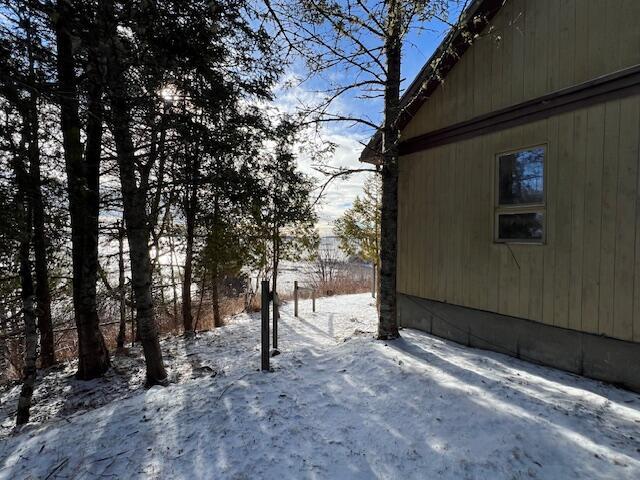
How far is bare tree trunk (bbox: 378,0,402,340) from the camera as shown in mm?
4773

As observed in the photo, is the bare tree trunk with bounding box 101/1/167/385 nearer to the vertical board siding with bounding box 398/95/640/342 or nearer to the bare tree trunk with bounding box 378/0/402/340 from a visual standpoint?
the bare tree trunk with bounding box 378/0/402/340

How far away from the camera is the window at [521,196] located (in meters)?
4.06

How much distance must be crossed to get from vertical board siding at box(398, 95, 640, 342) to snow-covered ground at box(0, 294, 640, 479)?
32.1 inches

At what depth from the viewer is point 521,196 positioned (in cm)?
423

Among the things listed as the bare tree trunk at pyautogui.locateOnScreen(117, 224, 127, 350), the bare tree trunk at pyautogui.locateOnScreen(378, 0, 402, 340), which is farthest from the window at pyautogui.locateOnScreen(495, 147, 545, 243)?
the bare tree trunk at pyautogui.locateOnScreen(117, 224, 127, 350)

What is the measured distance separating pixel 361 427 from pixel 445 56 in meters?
5.06

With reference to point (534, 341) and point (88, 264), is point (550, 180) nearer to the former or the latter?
point (534, 341)

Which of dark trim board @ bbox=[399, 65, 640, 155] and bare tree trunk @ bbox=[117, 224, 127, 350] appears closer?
dark trim board @ bbox=[399, 65, 640, 155]

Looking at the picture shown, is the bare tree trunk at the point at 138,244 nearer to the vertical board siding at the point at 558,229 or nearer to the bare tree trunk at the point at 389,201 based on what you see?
the bare tree trunk at the point at 389,201

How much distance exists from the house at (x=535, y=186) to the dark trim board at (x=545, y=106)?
13mm

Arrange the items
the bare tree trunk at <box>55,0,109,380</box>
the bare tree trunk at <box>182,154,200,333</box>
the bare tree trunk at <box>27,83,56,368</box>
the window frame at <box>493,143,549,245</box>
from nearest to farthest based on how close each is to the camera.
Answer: the bare tree trunk at <box>27,83,56,368</box>, the window frame at <box>493,143,549,245</box>, the bare tree trunk at <box>55,0,109,380</box>, the bare tree trunk at <box>182,154,200,333</box>

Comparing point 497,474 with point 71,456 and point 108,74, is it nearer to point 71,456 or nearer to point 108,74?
point 71,456

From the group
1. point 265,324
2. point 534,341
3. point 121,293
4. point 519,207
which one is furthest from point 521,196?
point 121,293

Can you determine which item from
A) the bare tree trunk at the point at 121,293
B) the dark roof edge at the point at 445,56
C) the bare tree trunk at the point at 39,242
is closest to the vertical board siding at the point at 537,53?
the dark roof edge at the point at 445,56
